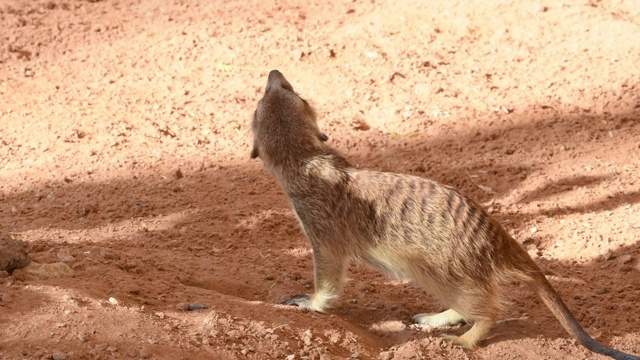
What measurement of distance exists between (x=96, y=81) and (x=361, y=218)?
3.54 metres

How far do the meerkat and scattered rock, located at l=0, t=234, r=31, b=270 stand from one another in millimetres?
1218

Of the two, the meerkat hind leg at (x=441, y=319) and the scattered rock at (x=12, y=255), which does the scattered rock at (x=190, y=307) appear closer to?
the scattered rock at (x=12, y=255)

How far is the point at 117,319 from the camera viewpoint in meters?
3.46

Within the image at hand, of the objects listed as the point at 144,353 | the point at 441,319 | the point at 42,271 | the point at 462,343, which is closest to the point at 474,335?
the point at 462,343

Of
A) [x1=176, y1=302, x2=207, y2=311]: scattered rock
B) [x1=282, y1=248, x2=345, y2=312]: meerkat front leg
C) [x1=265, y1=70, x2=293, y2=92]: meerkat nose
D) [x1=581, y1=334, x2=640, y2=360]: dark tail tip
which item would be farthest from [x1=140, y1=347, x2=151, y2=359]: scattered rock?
[x1=581, y1=334, x2=640, y2=360]: dark tail tip

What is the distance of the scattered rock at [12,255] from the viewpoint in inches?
154

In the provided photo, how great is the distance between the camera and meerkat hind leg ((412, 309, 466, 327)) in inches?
169

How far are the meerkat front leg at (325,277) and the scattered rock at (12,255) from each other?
1.35m

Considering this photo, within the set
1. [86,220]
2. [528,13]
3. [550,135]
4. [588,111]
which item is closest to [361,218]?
[86,220]

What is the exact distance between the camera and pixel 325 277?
4.25m

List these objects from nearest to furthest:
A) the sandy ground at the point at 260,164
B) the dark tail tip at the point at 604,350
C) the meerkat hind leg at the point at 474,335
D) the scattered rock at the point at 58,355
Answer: the scattered rock at the point at 58,355, the dark tail tip at the point at 604,350, the sandy ground at the point at 260,164, the meerkat hind leg at the point at 474,335

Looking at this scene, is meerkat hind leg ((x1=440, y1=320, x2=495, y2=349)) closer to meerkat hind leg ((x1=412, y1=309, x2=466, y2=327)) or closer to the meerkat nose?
meerkat hind leg ((x1=412, y1=309, x2=466, y2=327))

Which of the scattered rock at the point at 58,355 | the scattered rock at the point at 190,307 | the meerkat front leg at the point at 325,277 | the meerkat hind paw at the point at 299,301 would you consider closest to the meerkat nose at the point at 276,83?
the meerkat front leg at the point at 325,277

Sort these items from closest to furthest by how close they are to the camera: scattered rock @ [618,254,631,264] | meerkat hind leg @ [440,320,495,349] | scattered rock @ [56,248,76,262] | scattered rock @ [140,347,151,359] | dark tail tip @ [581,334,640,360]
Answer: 1. scattered rock @ [140,347,151,359]
2. dark tail tip @ [581,334,640,360]
3. meerkat hind leg @ [440,320,495,349]
4. scattered rock @ [56,248,76,262]
5. scattered rock @ [618,254,631,264]
